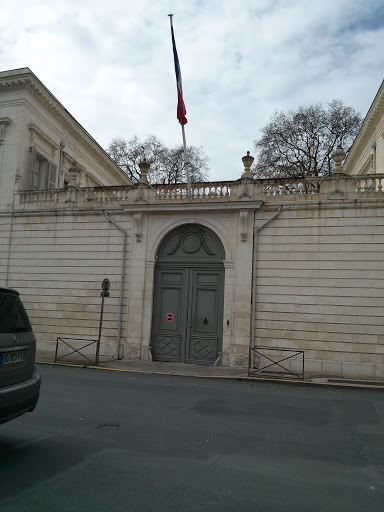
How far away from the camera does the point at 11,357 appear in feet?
15.5

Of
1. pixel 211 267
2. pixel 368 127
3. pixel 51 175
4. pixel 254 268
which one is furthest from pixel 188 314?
pixel 368 127

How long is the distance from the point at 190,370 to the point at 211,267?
3649 mm

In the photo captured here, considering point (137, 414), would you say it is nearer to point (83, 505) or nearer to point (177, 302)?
point (83, 505)

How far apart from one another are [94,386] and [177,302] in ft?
19.6

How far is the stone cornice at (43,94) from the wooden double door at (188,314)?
979 cm

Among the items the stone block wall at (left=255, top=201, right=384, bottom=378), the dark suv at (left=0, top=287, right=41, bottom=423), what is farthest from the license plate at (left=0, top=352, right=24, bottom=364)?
the stone block wall at (left=255, top=201, right=384, bottom=378)

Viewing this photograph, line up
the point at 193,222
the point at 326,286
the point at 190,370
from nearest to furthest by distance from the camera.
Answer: the point at 190,370 < the point at 326,286 < the point at 193,222

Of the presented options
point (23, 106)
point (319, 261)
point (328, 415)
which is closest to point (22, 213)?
point (23, 106)

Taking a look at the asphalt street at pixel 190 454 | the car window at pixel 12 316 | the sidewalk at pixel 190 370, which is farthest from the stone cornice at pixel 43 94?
the car window at pixel 12 316

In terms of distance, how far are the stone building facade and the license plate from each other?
390 inches

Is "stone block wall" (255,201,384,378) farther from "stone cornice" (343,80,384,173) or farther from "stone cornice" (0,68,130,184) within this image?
"stone cornice" (0,68,130,184)

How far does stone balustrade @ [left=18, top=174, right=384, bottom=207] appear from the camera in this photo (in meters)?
14.0

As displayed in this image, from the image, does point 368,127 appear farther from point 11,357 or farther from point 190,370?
point 11,357

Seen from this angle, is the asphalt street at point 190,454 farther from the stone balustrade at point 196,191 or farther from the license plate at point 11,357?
the stone balustrade at point 196,191
